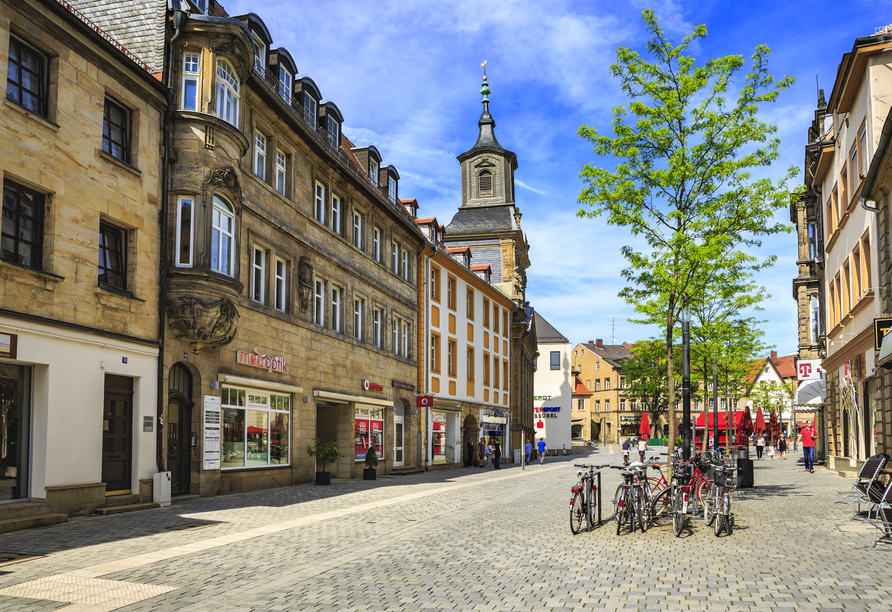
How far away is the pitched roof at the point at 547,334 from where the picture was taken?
79.2m

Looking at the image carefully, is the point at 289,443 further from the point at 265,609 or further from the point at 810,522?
the point at 265,609

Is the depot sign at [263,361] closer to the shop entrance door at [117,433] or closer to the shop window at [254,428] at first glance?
the shop window at [254,428]

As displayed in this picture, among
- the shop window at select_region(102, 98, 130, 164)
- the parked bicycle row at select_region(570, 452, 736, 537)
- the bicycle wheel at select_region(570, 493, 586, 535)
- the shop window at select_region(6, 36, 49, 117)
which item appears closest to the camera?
the parked bicycle row at select_region(570, 452, 736, 537)

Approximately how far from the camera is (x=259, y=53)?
22094mm

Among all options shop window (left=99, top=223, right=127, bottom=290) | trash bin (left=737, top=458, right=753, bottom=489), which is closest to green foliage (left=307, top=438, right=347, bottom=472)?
shop window (left=99, top=223, right=127, bottom=290)

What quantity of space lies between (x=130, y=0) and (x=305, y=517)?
1177cm

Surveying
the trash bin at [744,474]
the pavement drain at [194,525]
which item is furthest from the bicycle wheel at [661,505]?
the trash bin at [744,474]

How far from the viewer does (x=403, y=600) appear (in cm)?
749

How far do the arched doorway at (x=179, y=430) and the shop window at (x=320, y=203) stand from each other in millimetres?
8523

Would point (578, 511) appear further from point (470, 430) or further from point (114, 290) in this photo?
point (470, 430)

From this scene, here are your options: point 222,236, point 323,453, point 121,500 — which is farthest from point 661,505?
point 323,453

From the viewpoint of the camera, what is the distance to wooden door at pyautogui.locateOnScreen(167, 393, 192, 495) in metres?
17.4

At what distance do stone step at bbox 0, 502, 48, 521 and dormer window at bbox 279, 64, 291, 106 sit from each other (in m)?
14.1

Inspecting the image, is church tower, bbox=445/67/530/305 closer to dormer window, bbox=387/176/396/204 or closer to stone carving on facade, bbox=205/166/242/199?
dormer window, bbox=387/176/396/204
